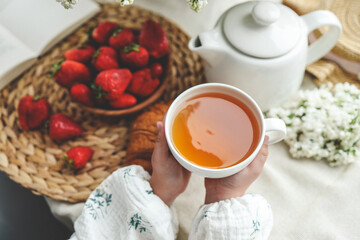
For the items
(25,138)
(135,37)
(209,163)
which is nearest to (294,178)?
(209,163)

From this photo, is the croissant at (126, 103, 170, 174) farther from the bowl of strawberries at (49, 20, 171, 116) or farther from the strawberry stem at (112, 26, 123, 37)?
the strawberry stem at (112, 26, 123, 37)

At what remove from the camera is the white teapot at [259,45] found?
0.83 meters

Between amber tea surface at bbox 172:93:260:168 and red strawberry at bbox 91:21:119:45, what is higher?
red strawberry at bbox 91:21:119:45

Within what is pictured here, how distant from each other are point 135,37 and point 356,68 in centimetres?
74

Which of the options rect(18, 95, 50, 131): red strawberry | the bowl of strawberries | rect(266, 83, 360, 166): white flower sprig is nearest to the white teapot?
rect(266, 83, 360, 166): white flower sprig

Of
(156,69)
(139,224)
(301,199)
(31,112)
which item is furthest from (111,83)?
(301,199)

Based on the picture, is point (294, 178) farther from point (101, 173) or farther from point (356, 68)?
point (101, 173)

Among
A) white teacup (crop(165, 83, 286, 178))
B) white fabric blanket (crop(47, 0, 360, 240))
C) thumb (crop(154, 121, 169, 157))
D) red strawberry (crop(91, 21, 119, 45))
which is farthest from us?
red strawberry (crop(91, 21, 119, 45))

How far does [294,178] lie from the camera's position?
0.97 meters

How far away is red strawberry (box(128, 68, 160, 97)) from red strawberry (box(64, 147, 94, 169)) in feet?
0.78

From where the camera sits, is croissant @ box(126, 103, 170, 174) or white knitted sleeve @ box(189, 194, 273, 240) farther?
croissant @ box(126, 103, 170, 174)

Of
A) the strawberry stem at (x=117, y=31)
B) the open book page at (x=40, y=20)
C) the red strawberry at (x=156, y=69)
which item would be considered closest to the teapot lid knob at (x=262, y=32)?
the red strawberry at (x=156, y=69)

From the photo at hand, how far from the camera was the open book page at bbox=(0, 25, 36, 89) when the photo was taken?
111cm

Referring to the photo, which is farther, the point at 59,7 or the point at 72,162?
the point at 59,7
